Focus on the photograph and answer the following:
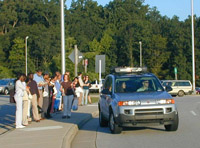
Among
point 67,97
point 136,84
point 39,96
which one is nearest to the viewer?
point 136,84

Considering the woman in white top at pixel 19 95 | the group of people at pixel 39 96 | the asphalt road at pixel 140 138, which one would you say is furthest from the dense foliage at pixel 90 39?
the asphalt road at pixel 140 138

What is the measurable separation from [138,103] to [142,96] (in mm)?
383

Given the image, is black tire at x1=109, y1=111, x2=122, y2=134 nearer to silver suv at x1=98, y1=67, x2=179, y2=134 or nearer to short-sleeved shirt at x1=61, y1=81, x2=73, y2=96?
silver suv at x1=98, y1=67, x2=179, y2=134

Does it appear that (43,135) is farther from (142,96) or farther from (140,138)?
(142,96)

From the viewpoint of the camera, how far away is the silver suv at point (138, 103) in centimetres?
1216

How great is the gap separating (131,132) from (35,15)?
7960 cm

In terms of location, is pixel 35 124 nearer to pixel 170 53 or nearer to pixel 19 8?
pixel 170 53

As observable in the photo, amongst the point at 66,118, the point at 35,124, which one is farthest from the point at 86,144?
the point at 66,118

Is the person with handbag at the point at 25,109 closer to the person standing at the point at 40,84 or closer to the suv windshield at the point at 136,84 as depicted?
the person standing at the point at 40,84

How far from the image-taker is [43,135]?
12.4 meters

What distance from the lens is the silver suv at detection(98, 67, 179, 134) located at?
1216cm

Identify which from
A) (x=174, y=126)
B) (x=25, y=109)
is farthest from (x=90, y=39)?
(x=174, y=126)

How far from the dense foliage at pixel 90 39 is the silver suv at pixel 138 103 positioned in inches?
1848

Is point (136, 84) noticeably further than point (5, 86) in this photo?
No
